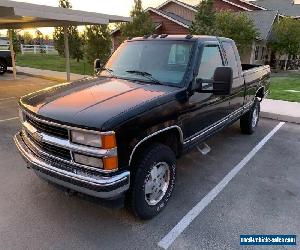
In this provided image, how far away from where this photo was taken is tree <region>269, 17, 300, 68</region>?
2286 cm

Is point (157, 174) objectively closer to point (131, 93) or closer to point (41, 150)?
point (131, 93)

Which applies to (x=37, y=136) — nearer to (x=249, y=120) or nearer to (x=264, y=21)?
(x=249, y=120)

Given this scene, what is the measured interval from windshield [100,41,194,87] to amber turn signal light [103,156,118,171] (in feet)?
4.79

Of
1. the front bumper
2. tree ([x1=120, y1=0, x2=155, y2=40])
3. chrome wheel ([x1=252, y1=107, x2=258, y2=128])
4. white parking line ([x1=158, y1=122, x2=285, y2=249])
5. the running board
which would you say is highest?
tree ([x1=120, y1=0, x2=155, y2=40])

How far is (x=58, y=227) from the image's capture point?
135 inches

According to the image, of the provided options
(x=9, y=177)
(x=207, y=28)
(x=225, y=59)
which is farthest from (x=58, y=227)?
(x=207, y=28)

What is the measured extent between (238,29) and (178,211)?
66.1ft

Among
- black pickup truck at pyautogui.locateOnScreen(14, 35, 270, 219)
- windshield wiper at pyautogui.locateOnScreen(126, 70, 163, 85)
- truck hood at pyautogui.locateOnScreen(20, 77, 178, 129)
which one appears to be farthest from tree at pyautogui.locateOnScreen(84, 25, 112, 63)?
truck hood at pyautogui.locateOnScreen(20, 77, 178, 129)

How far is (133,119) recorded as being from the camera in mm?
3010

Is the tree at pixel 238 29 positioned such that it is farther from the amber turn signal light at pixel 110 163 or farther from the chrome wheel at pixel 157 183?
the amber turn signal light at pixel 110 163

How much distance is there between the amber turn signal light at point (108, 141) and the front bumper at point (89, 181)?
1.00 ft

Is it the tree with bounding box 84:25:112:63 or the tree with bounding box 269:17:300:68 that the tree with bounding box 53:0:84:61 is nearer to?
the tree with bounding box 84:25:112:63

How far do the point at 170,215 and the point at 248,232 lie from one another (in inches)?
36.0

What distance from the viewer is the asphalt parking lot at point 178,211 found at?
3254mm
